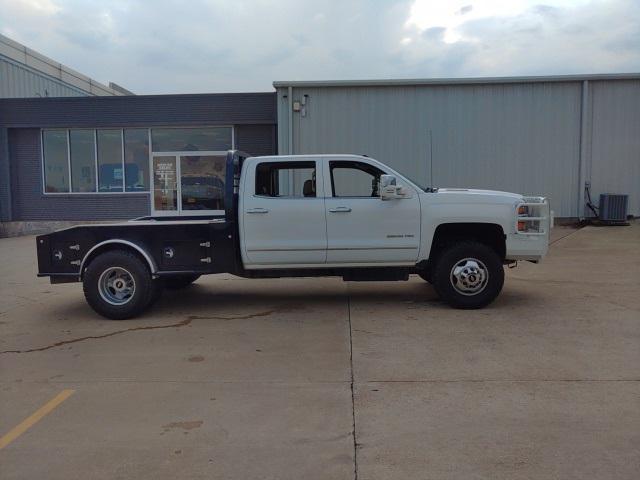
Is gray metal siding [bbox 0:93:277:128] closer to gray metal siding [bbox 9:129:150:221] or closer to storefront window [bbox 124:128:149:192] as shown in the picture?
storefront window [bbox 124:128:149:192]

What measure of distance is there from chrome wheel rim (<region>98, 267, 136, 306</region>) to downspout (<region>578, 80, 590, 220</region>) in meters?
13.2

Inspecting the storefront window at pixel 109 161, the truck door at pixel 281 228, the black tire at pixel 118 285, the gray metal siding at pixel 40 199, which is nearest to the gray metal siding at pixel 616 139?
the truck door at pixel 281 228

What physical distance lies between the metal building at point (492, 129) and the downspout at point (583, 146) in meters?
0.03

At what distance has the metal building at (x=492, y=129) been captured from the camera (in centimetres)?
1605

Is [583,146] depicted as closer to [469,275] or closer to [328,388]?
[469,275]

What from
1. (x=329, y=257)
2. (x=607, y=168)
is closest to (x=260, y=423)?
(x=329, y=257)

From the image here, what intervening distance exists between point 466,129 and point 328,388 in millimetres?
12884

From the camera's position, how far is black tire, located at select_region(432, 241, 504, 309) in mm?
7324

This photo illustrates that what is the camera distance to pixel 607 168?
16203mm

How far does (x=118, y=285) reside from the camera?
739cm

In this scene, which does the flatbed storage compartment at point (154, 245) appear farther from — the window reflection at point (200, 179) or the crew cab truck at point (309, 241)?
the window reflection at point (200, 179)

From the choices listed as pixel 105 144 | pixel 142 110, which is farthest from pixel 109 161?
pixel 142 110

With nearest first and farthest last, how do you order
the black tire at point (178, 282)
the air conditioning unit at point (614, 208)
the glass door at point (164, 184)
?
the black tire at point (178, 282) < the air conditioning unit at point (614, 208) < the glass door at point (164, 184)

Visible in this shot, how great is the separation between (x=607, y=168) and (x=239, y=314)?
1288cm
